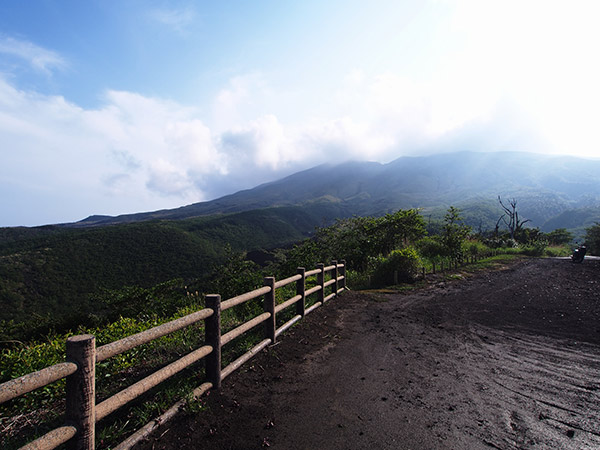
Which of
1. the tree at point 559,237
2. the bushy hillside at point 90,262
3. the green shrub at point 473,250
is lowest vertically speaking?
the bushy hillside at point 90,262

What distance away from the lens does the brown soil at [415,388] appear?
2682mm

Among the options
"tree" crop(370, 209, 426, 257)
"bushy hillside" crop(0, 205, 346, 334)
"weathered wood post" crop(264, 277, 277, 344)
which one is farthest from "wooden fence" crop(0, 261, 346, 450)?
"bushy hillside" crop(0, 205, 346, 334)

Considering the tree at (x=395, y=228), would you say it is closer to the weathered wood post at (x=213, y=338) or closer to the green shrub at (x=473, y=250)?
the green shrub at (x=473, y=250)

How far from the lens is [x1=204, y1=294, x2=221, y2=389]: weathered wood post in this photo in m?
3.40

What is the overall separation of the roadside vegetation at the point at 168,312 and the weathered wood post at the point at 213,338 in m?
0.21

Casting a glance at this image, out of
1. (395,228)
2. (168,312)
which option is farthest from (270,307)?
(395,228)

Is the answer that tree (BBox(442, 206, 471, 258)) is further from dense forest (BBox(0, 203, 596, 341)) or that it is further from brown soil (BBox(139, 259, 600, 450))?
brown soil (BBox(139, 259, 600, 450))

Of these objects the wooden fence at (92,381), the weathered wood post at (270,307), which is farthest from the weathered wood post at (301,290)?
the wooden fence at (92,381)

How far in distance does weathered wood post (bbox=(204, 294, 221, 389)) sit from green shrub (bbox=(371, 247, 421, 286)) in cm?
833

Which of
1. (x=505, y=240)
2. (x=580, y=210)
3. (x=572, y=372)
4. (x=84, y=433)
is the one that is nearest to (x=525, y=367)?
(x=572, y=372)

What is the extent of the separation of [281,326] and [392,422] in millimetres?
2812

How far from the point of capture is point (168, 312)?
732 centimetres

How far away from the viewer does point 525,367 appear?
403 cm

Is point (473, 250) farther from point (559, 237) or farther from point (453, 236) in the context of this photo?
point (559, 237)
